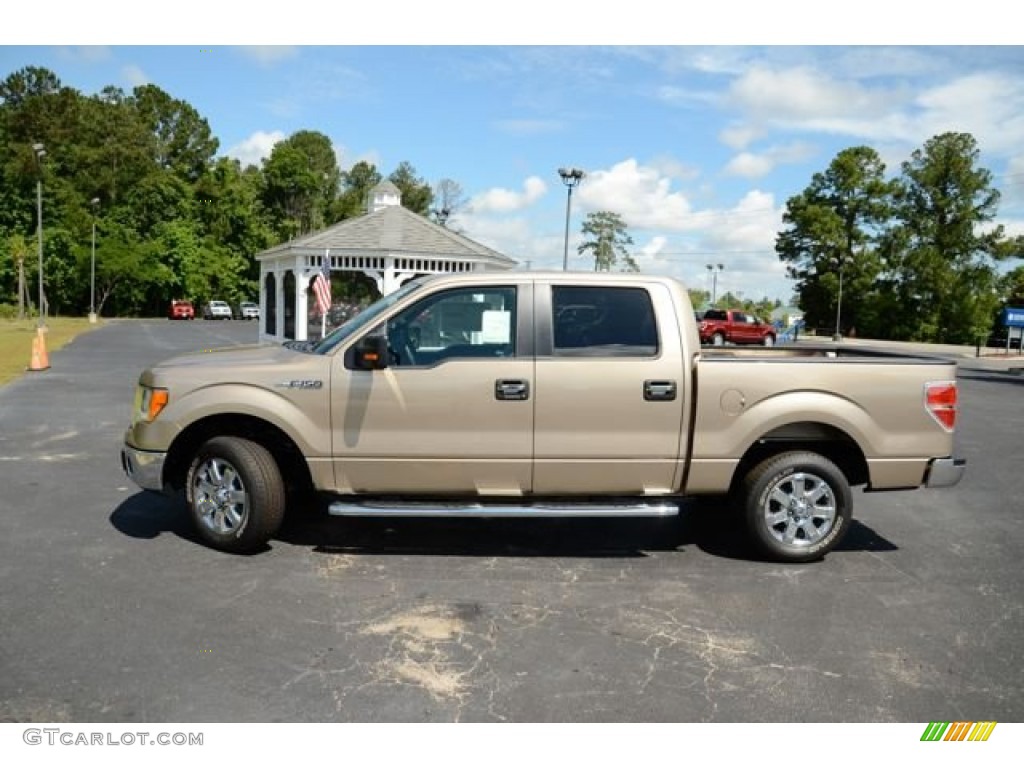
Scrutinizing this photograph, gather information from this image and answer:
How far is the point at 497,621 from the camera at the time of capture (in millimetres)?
4629

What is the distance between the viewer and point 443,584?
5207 mm

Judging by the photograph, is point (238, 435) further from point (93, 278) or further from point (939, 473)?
point (93, 278)

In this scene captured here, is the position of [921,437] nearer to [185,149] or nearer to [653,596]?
[653,596]

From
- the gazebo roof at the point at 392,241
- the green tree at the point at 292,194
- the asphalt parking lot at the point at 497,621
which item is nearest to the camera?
the asphalt parking lot at the point at 497,621

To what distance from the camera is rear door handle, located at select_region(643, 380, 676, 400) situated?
5.49m

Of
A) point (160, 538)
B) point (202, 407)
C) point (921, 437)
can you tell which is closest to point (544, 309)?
point (202, 407)

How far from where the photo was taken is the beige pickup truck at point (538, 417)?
548 cm

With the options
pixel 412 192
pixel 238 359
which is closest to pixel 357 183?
pixel 412 192

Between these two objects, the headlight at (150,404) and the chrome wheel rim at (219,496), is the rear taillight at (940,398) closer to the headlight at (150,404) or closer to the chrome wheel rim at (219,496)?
the chrome wheel rim at (219,496)

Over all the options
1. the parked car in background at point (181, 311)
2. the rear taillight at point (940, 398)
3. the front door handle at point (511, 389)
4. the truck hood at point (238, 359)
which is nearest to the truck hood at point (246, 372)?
the truck hood at point (238, 359)

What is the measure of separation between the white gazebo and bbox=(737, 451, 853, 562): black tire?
17.6 meters

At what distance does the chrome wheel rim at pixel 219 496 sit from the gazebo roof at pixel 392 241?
1794 centimetres

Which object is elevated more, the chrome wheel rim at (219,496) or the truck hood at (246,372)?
the truck hood at (246,372)
